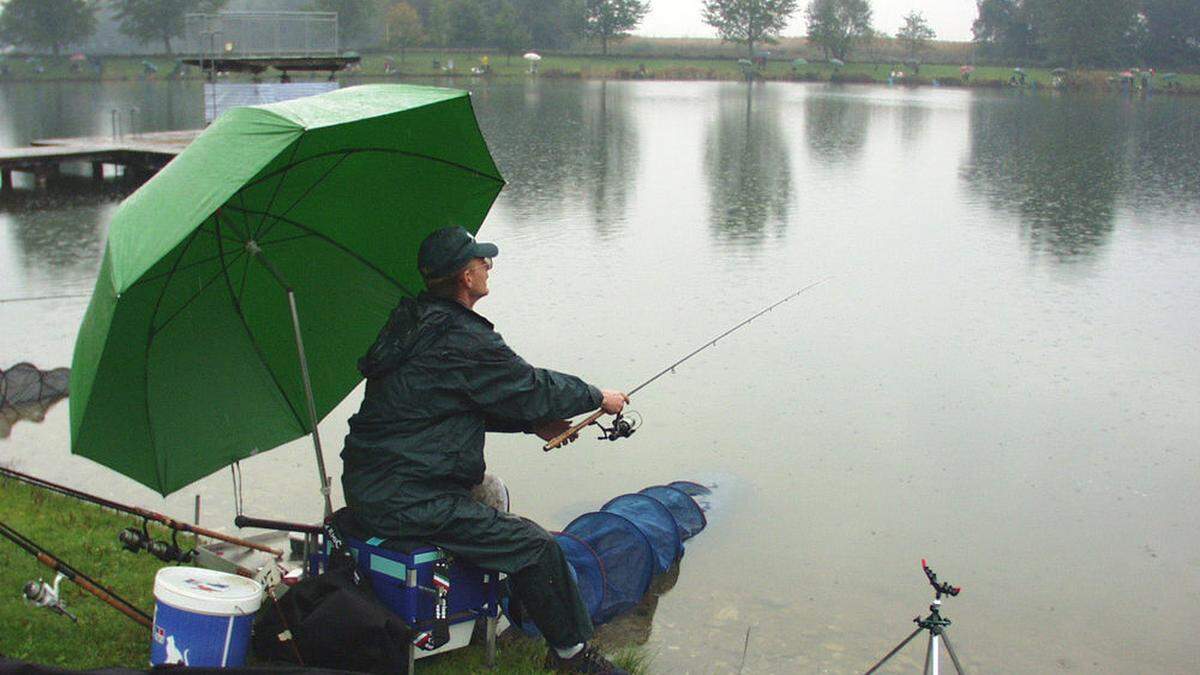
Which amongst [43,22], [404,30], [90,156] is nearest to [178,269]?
[90,156]

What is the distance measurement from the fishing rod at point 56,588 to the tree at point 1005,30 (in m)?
94.2

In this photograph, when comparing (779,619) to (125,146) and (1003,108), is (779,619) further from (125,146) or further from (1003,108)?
(1003,108)

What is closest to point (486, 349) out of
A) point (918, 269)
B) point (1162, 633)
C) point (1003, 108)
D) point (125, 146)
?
point (1162, 633)

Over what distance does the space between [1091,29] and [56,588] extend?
86557 millimetres

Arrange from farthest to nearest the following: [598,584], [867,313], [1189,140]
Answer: [1189,140] → [867,313] → [598,584]

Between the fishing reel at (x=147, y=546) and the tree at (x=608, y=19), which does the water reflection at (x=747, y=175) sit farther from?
the tree at (x=608, y=19)

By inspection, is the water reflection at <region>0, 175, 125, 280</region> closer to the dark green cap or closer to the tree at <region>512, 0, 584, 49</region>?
the dark green cap

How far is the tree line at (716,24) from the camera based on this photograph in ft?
274

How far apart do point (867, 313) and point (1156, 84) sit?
2657 inches

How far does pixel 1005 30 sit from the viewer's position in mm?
98125

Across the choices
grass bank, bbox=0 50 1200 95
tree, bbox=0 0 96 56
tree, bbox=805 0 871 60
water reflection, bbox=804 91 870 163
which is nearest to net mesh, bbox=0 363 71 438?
water reflection, bbox=804 91 870 163

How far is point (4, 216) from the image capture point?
16797 mm

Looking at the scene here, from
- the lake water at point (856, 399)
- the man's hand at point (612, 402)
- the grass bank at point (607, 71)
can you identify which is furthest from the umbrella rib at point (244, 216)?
the grass bank at point (607, 71)

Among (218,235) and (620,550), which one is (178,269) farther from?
(620,550)
